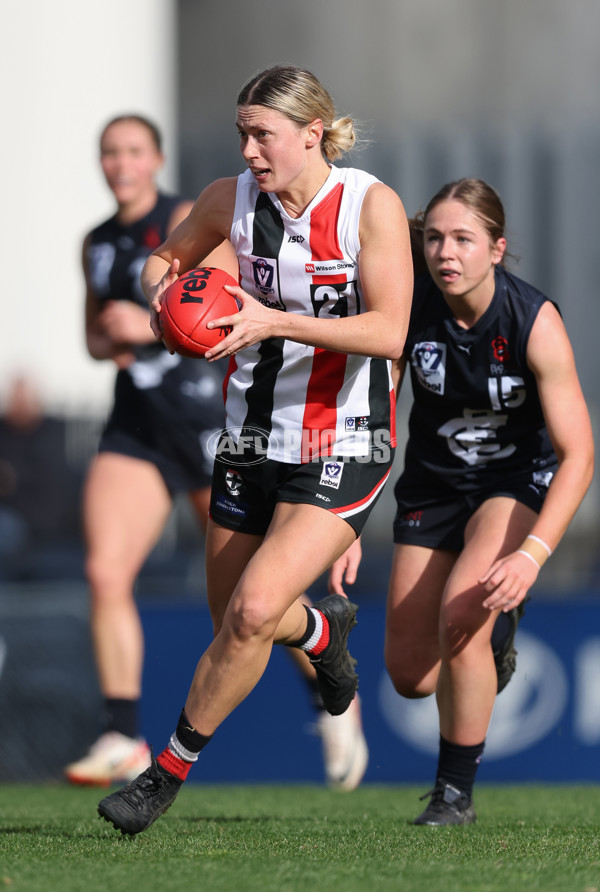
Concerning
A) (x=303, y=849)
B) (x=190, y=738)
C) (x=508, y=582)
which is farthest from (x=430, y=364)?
(x=303, y=849)

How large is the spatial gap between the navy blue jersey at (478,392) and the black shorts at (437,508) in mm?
32

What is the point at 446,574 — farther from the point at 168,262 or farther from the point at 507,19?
the point at 507,19

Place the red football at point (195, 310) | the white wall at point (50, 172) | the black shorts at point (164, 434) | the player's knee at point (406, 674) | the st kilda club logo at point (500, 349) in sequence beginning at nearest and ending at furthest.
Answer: the red football at point (195, 310)
the st kilda club logo at point (500, 349)
the player's knee at point (406, 674)
the black shorts at point (164, 434)
the white wall at point (50, 172)

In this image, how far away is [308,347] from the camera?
3934 millimetres

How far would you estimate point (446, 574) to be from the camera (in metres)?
4.64

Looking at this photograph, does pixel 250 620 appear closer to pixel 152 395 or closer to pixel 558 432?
pixel 558 432

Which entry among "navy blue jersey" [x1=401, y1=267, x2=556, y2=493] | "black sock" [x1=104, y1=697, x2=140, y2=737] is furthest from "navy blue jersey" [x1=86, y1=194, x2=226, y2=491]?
"navy blue jersey" [x1=401, y1=267, x2=556, y2=493]

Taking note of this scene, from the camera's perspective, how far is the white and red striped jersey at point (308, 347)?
3840 millimetres

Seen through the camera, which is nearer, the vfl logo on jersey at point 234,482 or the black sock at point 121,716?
the vfl logo on jersey at point 234,482

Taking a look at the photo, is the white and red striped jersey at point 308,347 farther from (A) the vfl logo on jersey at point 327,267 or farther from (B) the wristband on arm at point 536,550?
(B) the wristband on arm at point 536,550

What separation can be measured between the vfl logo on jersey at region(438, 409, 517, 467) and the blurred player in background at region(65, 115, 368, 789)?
5.85ft

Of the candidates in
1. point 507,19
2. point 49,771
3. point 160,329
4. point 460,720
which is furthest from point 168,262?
point 507,19

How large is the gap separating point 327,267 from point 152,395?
240 cm

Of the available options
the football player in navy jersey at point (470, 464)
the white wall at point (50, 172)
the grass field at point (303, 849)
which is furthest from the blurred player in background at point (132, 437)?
the white wall at point (50, 172)
